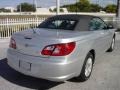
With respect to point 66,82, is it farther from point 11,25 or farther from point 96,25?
point 11,25

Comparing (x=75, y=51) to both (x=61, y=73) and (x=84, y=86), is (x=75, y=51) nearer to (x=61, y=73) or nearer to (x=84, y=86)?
(x=61, y=73)

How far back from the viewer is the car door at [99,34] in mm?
5570

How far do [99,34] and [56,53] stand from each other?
73.6 inches

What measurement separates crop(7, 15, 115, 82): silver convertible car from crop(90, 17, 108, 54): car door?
0.58 ft

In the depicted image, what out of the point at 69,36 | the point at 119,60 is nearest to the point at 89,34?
the point at 69,36

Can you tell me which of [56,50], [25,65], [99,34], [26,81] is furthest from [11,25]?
[56,50]

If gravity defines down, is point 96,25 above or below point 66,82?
above

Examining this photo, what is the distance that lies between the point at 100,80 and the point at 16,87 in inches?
74.2

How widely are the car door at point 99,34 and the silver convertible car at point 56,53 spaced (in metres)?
0.18

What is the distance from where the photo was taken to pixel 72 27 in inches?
207

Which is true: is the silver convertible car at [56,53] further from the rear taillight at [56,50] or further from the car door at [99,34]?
the car door at [99,34]

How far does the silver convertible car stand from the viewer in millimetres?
4262

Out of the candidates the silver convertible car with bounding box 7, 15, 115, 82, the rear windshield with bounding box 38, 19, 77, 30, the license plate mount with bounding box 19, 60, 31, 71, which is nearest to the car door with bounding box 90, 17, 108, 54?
the silver convertible car with bounding box 7, 15, 115, 82

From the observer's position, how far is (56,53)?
4270 millimetres
